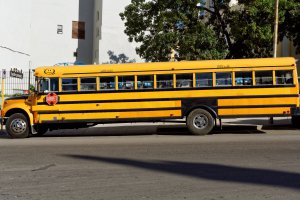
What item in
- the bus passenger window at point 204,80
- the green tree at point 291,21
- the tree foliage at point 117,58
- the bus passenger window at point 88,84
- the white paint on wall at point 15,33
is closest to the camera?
the bus passenger window at point 204,80

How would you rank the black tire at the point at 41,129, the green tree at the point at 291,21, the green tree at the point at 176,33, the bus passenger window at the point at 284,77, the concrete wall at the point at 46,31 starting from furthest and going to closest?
the concrete wall at the point at 46,31
the green tree at the point at 291,21
the green tree at the point at 176,33
the black tire at the point at 41,129
the bus passenger window at the point at 284,77

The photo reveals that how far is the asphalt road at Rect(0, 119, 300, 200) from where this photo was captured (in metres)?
6.86

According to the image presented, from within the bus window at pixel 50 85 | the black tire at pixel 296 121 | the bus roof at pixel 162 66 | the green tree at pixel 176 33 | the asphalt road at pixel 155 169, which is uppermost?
the green tree at pixel 176 33

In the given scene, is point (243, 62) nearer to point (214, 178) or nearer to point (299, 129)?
point (299, 129)

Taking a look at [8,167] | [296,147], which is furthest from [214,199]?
[296,147]

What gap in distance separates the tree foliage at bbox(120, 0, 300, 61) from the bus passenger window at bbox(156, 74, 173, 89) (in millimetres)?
8983

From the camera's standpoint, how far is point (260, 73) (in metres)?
15.2

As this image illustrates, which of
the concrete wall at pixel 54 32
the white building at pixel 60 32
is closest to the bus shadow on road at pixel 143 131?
the white building at pixel 60 32

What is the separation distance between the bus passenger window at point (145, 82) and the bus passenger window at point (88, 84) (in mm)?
1615

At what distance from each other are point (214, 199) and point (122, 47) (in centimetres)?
3668

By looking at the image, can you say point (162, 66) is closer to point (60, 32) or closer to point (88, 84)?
point (88, 84)

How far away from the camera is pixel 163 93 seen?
15508 millimetres

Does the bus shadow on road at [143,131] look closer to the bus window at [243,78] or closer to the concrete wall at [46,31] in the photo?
the bus window at [243,78]

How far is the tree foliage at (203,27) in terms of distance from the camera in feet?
79.6
